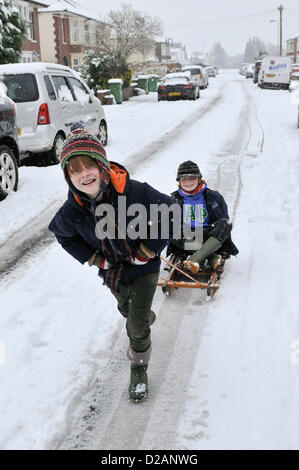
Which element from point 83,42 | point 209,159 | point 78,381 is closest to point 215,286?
point 78,381

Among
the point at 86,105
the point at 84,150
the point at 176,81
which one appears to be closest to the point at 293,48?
the point at 176,81

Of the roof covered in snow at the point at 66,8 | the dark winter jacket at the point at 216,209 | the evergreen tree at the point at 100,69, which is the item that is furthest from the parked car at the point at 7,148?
the roof covered in snow at the point at 66,8

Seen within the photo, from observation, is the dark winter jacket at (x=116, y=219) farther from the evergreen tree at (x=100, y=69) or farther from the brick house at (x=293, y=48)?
the brick house at (x=293, y=48)

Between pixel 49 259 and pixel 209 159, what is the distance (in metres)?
5.23

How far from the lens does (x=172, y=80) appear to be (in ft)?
78.9

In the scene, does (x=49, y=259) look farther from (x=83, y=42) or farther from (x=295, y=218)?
(x=83, y=42)

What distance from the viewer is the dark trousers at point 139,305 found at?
2.61 m

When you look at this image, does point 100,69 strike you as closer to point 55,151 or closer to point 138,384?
point 55,151

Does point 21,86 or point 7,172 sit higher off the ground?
point 21,86

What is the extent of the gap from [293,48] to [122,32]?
5955 centimetres

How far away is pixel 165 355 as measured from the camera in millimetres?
3270

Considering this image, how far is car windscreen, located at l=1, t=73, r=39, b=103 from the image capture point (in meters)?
9.00

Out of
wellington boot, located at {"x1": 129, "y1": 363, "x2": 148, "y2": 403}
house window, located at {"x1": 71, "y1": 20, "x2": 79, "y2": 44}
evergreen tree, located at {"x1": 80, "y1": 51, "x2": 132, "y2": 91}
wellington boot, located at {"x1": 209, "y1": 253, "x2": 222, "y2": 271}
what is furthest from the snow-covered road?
house window, located at {"x1": 71, "y1": 20, "x2": 79, "y2": 44}

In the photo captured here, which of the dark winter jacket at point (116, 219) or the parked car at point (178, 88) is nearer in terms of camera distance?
the dark winter jacket at point (116, 219)
